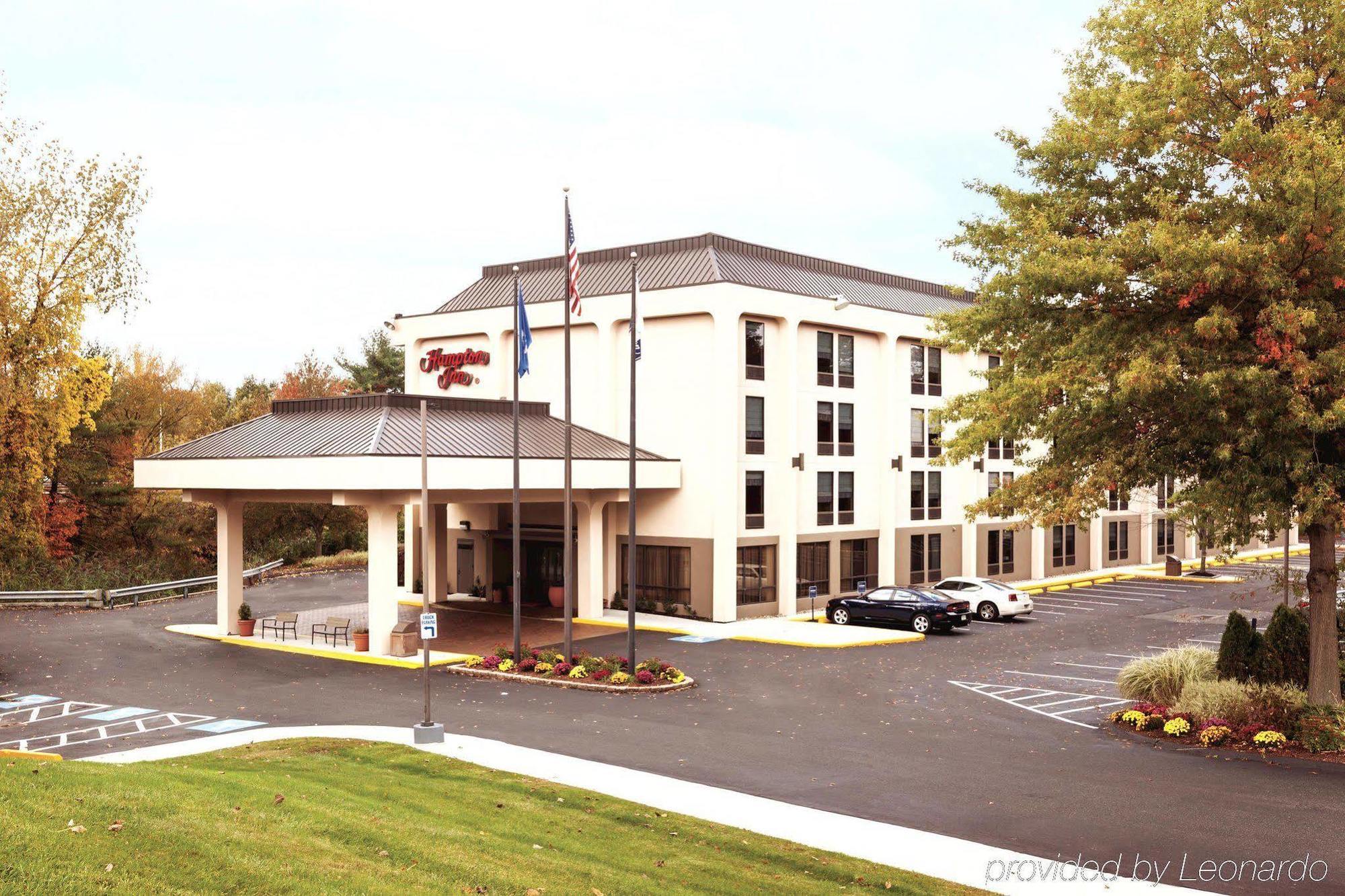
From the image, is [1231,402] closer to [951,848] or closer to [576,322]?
[951,848]

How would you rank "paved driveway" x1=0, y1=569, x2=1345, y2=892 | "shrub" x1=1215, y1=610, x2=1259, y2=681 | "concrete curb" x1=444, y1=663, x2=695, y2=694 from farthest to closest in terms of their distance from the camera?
Result: 1. "concrete curb" x1=444, y1=663, x2=695, y2=694
2. "shrub" x1=1215, y1=610, x2=1259, y2=681
3. "paved driveway" x1=0, y1=569, x2=1345, y2=892

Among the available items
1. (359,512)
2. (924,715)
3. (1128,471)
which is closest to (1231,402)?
(1128,471)

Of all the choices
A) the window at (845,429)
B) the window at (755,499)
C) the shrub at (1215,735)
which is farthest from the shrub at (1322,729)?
the window at (845,429)

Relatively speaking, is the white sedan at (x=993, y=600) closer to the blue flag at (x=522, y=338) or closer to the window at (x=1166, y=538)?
the blue flag at (x=522, y=338)

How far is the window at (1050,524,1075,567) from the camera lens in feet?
189

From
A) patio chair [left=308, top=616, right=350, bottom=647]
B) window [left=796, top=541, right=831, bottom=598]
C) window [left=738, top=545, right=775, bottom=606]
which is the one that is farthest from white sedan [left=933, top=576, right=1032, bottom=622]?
patio chair [left=308, top=616, right=350, bottom=647]

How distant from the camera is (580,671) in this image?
27.5 m

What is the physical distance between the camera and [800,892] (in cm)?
1220

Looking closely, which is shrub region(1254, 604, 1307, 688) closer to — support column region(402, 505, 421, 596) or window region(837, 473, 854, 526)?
window region(837, 473, 854, 526)

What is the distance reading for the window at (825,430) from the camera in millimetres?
44281

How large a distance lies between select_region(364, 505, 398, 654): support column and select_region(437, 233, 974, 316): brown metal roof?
14388 millimetres

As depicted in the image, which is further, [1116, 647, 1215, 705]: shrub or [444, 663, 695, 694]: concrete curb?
[444, 663, 695, 694]: concrete curb

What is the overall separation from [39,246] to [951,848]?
31.3 m

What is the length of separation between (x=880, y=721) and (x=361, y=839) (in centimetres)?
1314
